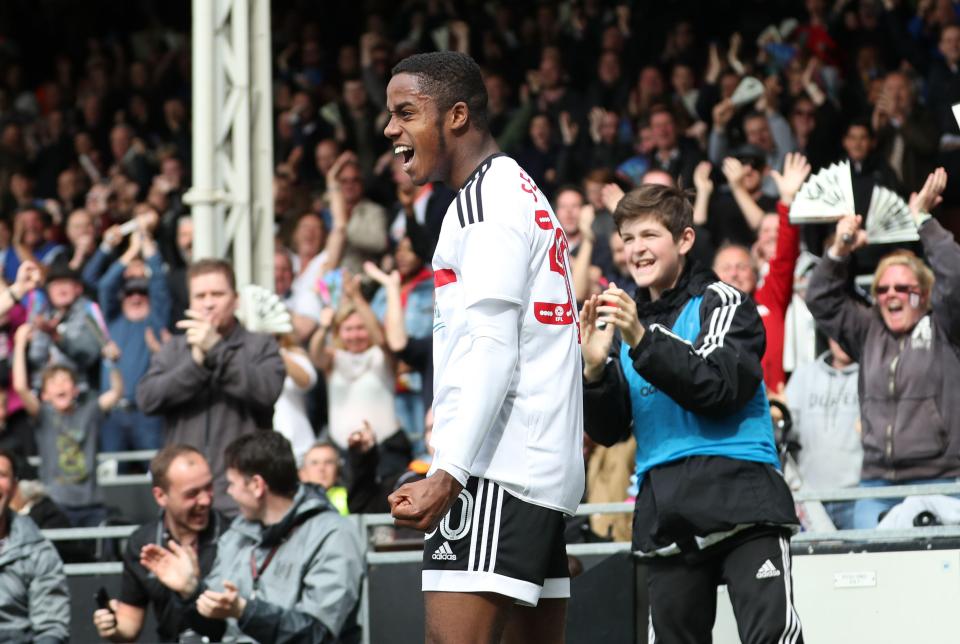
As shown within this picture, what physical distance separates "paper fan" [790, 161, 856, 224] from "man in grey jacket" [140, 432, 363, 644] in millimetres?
2591

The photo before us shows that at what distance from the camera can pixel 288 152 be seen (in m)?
14.8

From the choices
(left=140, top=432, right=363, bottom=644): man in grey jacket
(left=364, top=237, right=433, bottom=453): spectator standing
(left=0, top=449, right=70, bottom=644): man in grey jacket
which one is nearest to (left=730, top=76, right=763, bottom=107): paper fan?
(left=364, top=237, right=433, bottom=453): spectator standing

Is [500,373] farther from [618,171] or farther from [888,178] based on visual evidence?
[618,171]

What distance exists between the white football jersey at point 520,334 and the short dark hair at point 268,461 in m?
2.70

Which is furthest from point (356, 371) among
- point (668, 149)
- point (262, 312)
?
point (668, 149)

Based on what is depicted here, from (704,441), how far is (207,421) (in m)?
3.58

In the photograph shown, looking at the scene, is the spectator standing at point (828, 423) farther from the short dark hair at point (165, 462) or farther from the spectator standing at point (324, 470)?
the short dark hair at point (165, 462)

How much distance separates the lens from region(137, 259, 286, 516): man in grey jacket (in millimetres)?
7535

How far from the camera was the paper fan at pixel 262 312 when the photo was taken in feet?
29.2

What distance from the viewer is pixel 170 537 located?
678 cm

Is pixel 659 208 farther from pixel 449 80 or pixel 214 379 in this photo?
pixel 214 379

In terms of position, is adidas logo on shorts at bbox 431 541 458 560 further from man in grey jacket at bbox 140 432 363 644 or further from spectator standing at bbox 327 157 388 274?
spectator standing at bbox 327 157 388 274

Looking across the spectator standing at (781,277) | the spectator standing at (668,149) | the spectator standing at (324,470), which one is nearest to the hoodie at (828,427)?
the spectator standing at (781,277)

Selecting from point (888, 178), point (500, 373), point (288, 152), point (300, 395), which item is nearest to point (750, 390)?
point (500, 373)
